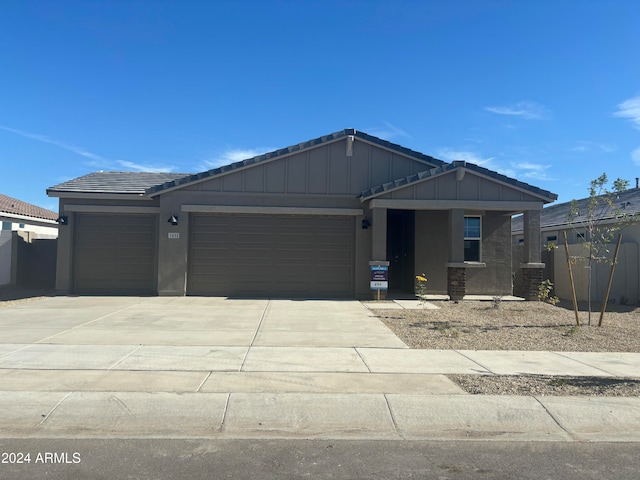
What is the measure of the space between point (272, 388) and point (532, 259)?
11494mm

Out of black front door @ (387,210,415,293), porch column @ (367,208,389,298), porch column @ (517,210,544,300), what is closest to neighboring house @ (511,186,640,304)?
porch column @ (517,210,544,300)

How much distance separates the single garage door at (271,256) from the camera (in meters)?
15.4

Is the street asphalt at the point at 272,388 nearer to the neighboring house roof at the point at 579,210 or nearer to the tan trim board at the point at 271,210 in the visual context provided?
the tan trim board at the point at 271,210

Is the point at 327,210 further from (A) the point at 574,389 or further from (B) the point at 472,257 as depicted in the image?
(A) the point at 574,389

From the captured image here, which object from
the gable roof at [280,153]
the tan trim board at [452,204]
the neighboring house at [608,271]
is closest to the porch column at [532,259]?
the tan trim board at [452,204]

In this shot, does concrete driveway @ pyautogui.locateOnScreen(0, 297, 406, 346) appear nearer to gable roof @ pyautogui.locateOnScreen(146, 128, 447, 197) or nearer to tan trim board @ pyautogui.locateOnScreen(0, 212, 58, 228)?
gable roof @ pyautogui.locateOnScreen(146, 128, 447, 197)

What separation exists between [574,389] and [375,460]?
3.34 metres

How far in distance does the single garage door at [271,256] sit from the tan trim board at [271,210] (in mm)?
295

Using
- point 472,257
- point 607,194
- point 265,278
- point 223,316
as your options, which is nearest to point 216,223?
point 265,278

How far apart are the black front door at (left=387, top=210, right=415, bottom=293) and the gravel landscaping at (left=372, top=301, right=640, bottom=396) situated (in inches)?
111

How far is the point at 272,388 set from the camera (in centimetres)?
589

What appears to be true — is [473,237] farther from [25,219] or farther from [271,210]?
[25,219]

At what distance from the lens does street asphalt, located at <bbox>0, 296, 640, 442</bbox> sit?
16.1ft

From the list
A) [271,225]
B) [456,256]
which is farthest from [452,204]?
[271,225]
